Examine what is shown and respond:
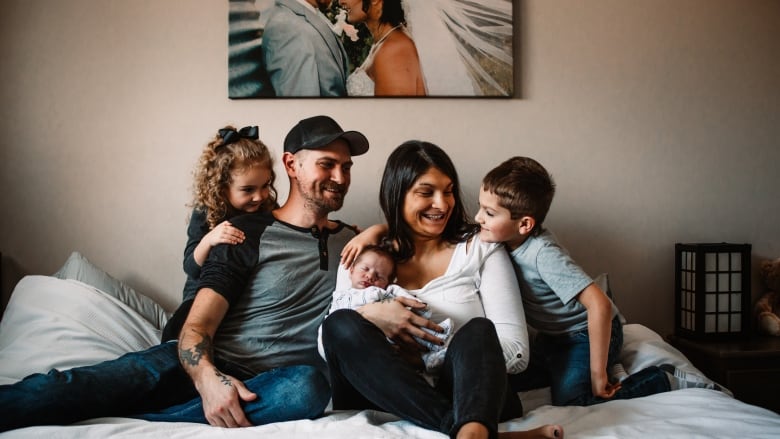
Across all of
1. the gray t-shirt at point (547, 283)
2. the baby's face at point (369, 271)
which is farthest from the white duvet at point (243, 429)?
the baby's face at point (369, 271)

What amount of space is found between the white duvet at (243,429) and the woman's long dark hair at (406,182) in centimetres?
55

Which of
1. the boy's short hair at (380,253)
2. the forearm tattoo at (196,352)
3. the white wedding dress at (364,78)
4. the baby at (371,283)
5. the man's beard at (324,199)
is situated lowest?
the forearm tattoo at (196,352)

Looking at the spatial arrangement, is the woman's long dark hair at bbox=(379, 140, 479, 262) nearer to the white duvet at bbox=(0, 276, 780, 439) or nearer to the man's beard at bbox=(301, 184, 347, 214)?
the man's beard at bbox=(301, 184, 347, 214)

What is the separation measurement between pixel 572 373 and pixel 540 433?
0.53m

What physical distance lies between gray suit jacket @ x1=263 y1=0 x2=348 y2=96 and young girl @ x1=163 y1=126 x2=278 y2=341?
0.38 meters

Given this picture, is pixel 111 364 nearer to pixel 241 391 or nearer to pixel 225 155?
pixel 241 391

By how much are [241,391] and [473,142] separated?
144cm

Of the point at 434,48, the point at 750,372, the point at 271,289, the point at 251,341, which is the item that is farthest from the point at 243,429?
the point at 750,372

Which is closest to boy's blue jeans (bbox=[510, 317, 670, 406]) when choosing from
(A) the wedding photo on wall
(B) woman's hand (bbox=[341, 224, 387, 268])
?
(B) woman's hand (bbox=[341, 224, 387, 268])

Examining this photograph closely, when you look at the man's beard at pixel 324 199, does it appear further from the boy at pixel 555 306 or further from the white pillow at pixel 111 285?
the white pillow at pixel 111 285

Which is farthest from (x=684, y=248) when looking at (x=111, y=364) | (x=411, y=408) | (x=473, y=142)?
(x=111, y=364)

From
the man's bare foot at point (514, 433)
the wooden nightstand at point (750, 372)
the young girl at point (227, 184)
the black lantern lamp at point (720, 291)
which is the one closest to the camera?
the man's bare foot at point (514, 433)

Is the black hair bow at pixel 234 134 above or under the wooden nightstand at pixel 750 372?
above

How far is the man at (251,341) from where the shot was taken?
1419 millimetres
